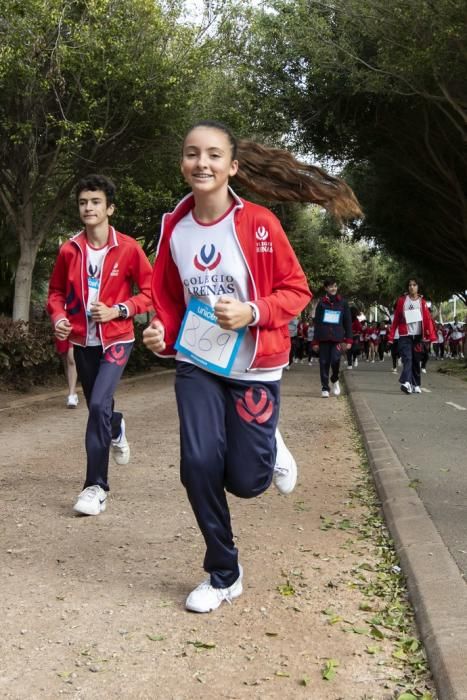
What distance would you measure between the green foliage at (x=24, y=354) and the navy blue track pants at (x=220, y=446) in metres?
10.2

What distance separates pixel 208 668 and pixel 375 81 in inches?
591

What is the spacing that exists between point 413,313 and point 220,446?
12.0m

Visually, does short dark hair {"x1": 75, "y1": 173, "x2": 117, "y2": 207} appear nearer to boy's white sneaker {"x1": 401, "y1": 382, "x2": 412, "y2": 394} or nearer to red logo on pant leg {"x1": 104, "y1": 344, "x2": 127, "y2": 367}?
red logo on pant leg {"x1": 104, "y1": 344, "x2": 127, "y2": 367}

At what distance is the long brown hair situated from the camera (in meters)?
4.15

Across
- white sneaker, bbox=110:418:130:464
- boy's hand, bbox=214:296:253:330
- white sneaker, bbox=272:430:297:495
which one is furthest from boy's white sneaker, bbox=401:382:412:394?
boy's hand, bbox=214:296:253:330

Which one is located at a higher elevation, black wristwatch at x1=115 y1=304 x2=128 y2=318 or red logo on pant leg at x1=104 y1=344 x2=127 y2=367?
black wristwatch at x1=115 y1=304 x2=128 y2=318

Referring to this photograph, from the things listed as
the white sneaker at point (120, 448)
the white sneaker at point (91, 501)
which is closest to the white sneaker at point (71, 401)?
the white sneaker at point (120, 448)

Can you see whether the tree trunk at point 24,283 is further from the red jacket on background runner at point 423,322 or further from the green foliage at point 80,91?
the red jacket on background runner at point 423,322

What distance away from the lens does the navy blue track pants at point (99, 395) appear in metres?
5.52

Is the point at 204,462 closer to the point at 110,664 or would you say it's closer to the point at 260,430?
the point at 260,430

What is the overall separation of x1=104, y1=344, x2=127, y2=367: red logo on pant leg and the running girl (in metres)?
1.96

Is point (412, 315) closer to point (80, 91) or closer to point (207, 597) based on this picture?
point (80, 91)

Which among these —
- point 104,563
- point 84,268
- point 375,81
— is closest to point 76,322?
point 84,268

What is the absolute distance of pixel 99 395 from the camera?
220 inches
